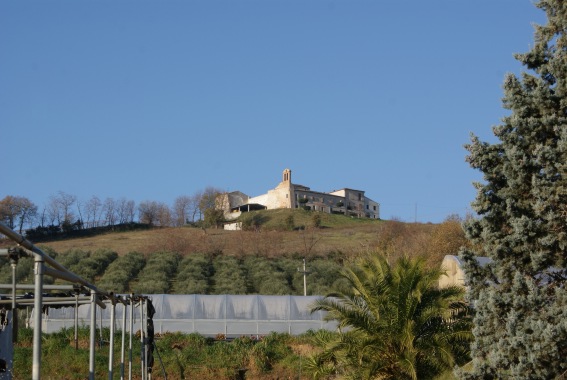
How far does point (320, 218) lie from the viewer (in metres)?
108

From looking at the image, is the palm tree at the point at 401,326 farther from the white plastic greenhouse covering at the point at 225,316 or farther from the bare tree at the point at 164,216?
the bare tree at the point at 164,216

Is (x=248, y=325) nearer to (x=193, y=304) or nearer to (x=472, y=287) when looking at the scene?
(x=193, y=304)

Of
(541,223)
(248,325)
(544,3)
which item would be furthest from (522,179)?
(248,325)

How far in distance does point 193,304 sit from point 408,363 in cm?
1751

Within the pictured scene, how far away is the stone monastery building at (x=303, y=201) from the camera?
419 ft

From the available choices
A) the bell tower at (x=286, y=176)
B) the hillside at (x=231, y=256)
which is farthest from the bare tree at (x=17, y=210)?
the bell tower at (x=286, y=176)

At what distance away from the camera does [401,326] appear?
23.5 m

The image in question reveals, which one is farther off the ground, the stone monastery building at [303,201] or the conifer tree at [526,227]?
the stone monastery building at [303,201]

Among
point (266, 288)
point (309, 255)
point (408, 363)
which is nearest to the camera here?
point (408, 363)

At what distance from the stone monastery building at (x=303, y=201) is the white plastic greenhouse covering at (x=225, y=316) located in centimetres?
8107

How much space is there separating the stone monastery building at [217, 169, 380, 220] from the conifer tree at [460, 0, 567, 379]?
103 meters

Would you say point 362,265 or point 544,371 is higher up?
point 362,265

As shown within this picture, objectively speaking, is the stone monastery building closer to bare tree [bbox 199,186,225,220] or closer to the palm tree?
bare tree [bbox 199,186,225,220]

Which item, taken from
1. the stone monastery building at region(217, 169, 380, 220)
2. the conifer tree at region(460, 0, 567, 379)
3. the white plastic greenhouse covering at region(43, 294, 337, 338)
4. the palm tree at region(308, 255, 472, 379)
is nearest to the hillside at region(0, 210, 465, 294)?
the white plastic greenhouse covering at region(43, 294, 337, 338)
